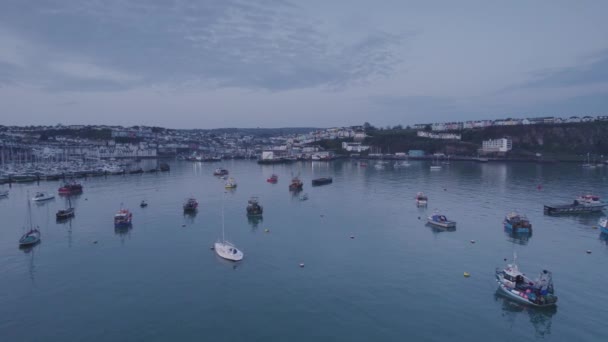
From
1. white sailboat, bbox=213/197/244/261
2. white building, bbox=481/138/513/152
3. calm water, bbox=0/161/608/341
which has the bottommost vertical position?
calm water, bbox=0/161/608/341

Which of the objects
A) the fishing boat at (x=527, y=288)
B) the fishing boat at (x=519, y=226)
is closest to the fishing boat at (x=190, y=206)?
the fishing boat at (x=519, y=226)

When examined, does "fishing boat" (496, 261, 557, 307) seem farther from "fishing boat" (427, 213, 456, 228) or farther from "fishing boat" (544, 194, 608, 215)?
"fishing boat" (544, 194, 608, 215)

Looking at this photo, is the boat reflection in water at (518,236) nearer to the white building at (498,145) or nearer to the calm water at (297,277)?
the calm water at (297,277)

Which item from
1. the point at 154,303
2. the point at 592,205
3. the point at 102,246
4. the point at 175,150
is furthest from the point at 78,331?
the point at 175,150

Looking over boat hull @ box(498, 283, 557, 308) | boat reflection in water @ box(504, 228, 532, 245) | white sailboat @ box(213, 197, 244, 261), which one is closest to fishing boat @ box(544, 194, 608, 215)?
boat reflection in water @ box(504, 228, 532, 245)

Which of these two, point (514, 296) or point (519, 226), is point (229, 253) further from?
point (519, 226)

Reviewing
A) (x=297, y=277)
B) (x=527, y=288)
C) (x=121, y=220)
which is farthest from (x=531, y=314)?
(x=121, y=220)

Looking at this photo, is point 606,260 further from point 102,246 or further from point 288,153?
point 288,153
